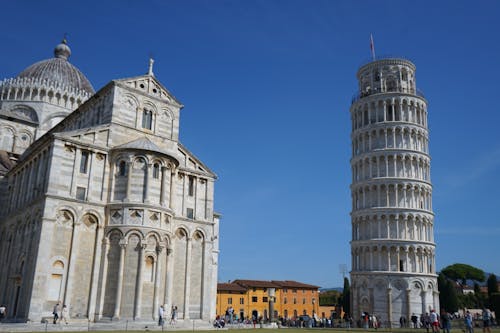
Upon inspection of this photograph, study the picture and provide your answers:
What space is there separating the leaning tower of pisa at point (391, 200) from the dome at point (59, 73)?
110 ft

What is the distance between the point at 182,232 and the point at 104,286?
7.04 metres

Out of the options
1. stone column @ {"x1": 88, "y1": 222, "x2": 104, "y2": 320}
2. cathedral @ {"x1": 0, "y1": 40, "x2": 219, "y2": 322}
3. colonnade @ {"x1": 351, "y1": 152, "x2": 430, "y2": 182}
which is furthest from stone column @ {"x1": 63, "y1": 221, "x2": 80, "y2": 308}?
colonnade @ {"x1": 351, "y1": 152, "x2": 430, "y2": 182}

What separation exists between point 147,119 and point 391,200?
3198cm

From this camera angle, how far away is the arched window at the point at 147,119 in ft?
107

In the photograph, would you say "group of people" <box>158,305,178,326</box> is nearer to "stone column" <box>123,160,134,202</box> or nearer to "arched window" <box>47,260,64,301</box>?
"arched window" <box>47,260,64,301</box>

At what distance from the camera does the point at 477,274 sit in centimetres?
9369

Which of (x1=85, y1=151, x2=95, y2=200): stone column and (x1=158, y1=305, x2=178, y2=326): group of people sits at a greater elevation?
(x1=85, y1=151, x2=95, y2=200): stone column

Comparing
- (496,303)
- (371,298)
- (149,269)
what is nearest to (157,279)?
(149,269)

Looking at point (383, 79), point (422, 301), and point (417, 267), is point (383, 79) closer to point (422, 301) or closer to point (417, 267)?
point (417, 267)

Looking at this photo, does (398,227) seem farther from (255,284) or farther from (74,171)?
(74,171)

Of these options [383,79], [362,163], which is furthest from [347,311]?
[383,79]

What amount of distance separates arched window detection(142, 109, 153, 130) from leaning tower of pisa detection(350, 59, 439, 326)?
99.1 feet

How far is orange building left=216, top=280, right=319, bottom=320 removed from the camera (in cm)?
7175

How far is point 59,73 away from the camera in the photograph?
51406 mm
